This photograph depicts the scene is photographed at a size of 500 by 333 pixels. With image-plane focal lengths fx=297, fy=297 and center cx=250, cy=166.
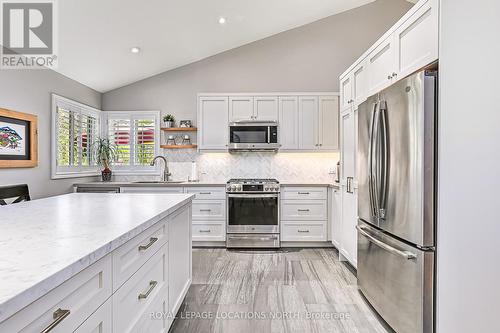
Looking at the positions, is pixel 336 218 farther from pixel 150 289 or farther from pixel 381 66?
pixel 150 289

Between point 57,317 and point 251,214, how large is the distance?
3.37 m

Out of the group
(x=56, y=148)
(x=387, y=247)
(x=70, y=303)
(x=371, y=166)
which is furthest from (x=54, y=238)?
(x=56, y=148)

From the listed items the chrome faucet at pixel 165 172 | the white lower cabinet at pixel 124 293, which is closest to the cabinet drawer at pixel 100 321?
the white lower cabinet at pixel 124 293

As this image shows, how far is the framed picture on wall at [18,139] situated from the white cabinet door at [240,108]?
2.43 m

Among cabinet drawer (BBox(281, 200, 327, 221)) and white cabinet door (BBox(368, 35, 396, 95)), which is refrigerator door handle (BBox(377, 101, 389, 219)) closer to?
white cabinet door (BBox(368, 35, 396, 95))

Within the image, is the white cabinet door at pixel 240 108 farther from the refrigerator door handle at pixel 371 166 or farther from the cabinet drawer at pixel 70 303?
the cabinet drawer at pixel 70 303

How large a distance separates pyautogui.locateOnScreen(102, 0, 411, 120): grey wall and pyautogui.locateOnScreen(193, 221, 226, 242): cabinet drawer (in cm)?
176

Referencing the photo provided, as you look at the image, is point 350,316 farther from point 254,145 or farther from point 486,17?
point 254,145

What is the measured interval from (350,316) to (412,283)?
0.72 metres

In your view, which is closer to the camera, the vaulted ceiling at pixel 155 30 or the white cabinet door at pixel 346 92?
the vaulted ceiling at pixel 155 30

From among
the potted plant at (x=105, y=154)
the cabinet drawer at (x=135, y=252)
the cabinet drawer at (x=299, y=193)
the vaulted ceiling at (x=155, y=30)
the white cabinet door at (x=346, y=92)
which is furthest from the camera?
the potted plant at (x=105, y=154)

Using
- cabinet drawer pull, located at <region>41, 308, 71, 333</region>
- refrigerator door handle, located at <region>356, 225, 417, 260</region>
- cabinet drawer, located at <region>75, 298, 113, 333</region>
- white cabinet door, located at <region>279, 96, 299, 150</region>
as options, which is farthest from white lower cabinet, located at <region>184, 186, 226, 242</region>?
cabinet drawer pull, located at <region>41, 308, 71, 333</region>

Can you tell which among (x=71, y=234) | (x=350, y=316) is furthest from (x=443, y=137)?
(x=71, y=234)

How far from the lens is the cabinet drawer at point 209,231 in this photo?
13.8ft
